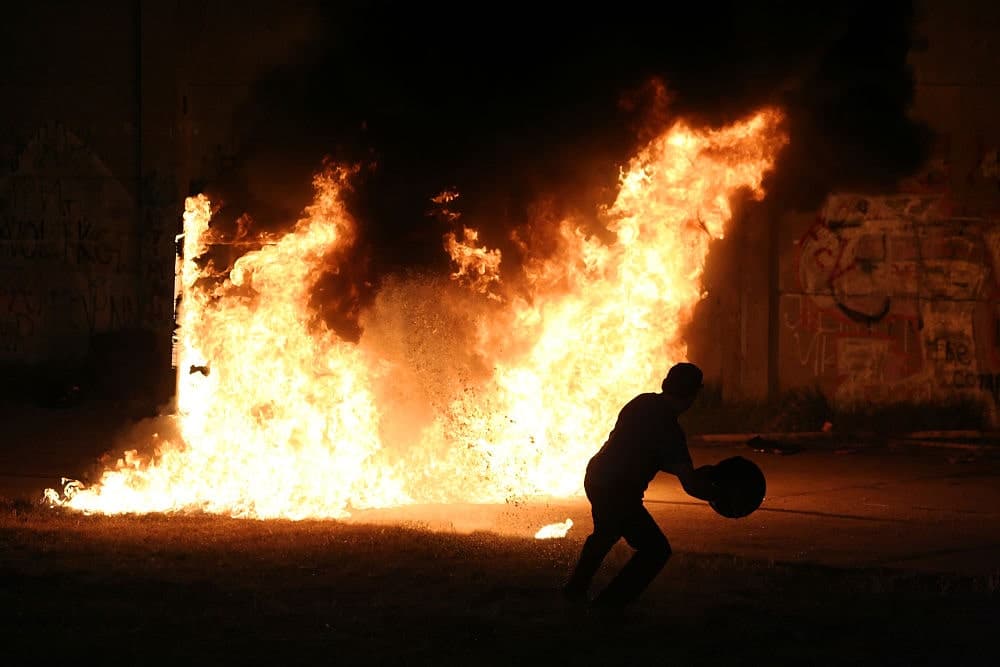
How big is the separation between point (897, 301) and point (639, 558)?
11.8 metres

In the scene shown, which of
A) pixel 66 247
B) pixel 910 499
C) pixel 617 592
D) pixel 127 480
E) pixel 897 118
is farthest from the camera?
pixel 66 247

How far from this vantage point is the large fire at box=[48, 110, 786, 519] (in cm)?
1134

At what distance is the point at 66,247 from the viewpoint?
20.3 meters

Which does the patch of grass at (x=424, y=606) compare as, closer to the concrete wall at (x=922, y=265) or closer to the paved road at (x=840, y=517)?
the paved road at (x=840, y=517)

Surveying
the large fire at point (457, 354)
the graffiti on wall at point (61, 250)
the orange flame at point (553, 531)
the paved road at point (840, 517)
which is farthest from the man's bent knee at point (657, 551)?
the graffiti on wall at point (61, 250)

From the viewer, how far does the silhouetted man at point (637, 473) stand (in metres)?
6.75

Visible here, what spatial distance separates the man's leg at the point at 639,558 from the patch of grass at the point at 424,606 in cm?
15

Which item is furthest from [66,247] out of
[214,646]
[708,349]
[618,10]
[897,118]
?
[214,646]

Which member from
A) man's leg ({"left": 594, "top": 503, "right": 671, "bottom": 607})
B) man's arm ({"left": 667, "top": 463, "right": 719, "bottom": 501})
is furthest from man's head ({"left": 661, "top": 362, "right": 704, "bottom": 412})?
man's leg ({"left": 594, "top": 503, "right": 671, "bottom": 607})

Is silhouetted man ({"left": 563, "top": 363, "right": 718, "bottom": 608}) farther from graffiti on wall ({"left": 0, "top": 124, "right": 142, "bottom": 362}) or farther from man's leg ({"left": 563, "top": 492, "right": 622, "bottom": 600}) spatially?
graffiti on wall ({"left": 0, "top": 124, "right": 142, "bottom": 362})

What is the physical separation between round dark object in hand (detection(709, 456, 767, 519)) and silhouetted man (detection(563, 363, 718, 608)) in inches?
5.4

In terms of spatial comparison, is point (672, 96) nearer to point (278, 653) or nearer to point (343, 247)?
point (343, 247)

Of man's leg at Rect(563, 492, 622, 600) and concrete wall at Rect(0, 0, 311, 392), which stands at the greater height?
concrete wall at Rect(0, 0, 311, 392)

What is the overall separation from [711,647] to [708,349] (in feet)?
39.1
